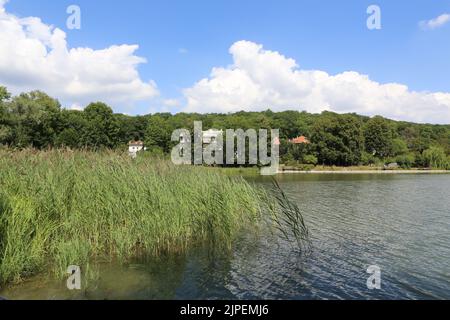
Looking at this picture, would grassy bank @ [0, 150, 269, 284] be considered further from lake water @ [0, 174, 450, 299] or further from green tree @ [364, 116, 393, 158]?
green tree @ [364, 116, 393, 158]

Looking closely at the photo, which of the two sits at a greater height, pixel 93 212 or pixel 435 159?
pixel 435 159

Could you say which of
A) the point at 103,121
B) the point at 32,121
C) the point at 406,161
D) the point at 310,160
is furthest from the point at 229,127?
the point at 32,121

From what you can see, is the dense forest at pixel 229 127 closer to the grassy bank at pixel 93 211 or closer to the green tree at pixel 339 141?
the green tree at pixel 339 141

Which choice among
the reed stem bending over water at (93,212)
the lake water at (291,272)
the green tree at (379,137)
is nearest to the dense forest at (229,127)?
the green tree at (379,137)

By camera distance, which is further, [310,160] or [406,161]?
[406,161]

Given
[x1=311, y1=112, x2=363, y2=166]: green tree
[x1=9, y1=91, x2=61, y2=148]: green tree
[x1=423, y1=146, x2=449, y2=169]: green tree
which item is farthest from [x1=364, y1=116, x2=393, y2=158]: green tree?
[x1=9, y1=91, x2=61, y2=148]: green tree

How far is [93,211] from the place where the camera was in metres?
8.18

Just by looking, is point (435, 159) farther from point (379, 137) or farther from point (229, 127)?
point (229, 127)

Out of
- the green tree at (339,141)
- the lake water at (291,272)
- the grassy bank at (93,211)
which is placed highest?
the green tree at (339,141)

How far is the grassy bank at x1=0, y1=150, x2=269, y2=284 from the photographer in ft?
22.4

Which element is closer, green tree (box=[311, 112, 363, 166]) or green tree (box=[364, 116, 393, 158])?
green tree (box=[311, 112, 363, 166])

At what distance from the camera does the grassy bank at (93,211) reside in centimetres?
683
